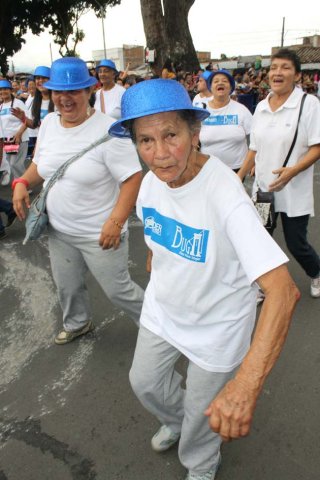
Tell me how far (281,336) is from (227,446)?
134 cm

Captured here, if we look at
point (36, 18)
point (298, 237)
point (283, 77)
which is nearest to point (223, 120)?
point (283, 77)

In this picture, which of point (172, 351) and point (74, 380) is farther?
point (74, 380)

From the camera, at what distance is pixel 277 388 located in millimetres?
2676

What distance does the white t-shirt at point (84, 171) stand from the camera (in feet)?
8.41

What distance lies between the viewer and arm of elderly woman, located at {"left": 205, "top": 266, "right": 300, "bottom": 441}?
118cm

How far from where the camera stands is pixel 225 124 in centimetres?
446

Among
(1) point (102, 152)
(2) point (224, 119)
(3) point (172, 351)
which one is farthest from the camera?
(2) point (224, 119)

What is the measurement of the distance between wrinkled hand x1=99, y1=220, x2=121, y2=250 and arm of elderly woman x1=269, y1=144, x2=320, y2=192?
51.1 inches

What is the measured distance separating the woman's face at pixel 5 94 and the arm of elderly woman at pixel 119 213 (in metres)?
5.27

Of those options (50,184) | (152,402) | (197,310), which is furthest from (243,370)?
(50,184)

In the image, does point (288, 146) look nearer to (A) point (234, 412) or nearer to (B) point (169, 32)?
(A) point (234, 412)

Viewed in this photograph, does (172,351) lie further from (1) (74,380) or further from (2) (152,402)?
(1) (74,380)

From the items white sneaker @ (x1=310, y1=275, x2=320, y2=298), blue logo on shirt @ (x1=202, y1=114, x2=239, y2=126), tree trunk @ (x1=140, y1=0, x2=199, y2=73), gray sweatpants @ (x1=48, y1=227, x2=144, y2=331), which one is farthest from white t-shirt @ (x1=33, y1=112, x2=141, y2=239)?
tree trunk @ (x1=140, y1=0, x2=199, y2=73)

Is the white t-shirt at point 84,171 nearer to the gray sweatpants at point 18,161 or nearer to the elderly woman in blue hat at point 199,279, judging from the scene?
the elderly woman in blue hat at point 199,279
